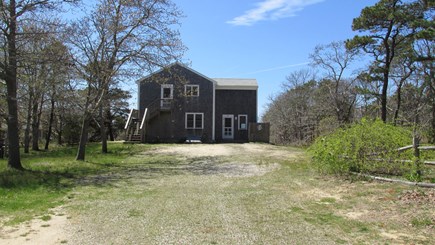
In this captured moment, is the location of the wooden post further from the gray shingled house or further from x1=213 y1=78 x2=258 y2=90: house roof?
x1=213 y1=78 x2=258 y2=90: house roof

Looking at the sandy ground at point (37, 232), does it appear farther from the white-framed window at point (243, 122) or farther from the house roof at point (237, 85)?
the house roof at point (237, 85)

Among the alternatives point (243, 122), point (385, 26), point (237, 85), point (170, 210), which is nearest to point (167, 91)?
point (237, 85)

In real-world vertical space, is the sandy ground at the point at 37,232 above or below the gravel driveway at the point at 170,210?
below

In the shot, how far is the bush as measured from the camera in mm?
10656

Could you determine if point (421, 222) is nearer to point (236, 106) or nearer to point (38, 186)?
point (38, 186)

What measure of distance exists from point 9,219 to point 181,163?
33.7 feet

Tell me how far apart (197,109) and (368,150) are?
21.6 metres

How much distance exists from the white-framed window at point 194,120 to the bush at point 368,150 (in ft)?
67.1

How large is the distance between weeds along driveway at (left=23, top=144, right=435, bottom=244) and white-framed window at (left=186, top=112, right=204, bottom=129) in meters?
19.2

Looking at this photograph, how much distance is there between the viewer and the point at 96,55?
17.2 meters

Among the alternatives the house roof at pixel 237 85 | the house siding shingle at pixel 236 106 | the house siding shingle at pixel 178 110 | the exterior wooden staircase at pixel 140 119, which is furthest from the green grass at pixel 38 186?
the house roof at pixel 237 85

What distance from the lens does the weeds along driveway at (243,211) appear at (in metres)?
5.84

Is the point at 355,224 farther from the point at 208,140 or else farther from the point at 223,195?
the point at 208,140

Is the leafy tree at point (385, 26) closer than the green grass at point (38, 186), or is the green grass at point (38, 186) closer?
the green grass at point (38, 186)
